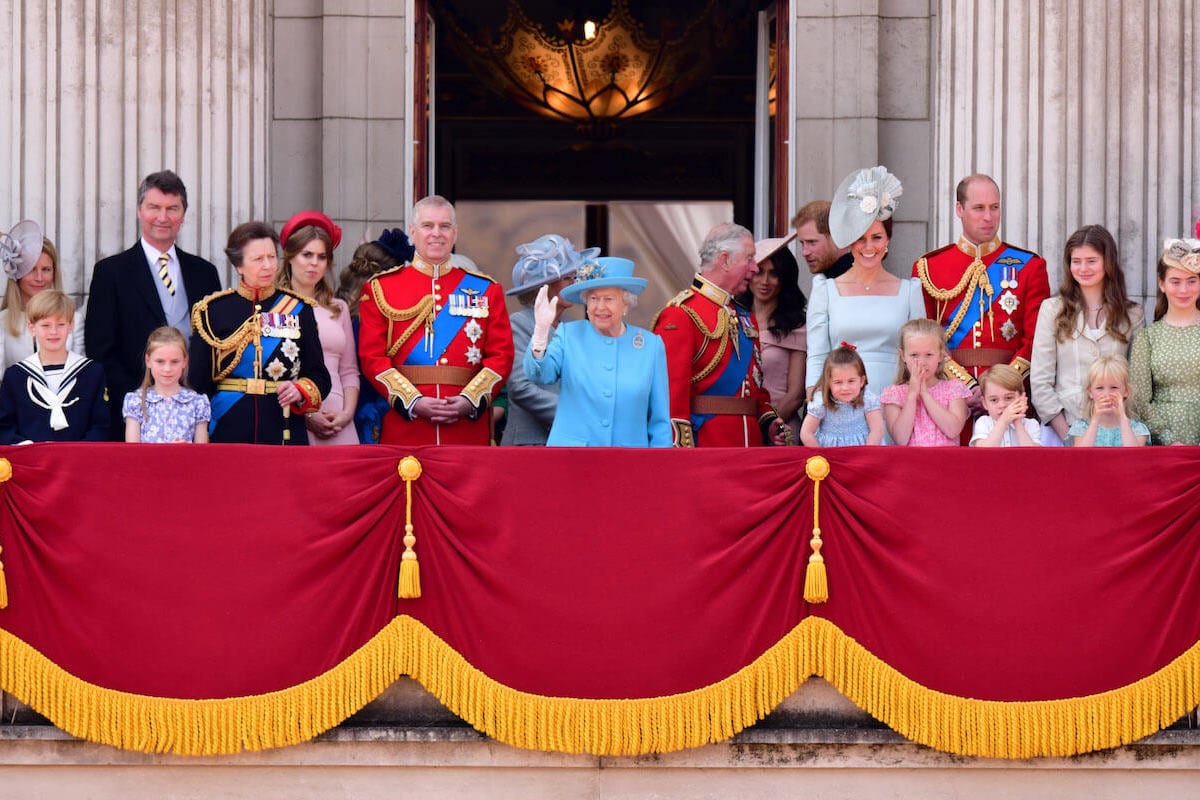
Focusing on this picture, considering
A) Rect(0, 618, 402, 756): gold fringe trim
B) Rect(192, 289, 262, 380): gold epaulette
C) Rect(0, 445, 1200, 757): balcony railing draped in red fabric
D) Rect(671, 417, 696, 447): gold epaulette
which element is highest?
Rect(192, 289, 262, 380): gold epaulette

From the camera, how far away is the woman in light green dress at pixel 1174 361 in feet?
27.2

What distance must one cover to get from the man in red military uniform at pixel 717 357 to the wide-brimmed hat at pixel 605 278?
1.25 ft

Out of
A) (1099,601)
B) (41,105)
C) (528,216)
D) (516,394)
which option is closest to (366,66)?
(41,105)

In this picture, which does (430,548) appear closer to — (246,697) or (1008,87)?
(246,697)

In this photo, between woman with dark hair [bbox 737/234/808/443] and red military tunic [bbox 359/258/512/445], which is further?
woman with dark hair [bbox 737/234/808/443]

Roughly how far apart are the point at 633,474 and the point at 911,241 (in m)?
3.64

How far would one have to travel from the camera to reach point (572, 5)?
15117mm

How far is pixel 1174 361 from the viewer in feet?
27.3

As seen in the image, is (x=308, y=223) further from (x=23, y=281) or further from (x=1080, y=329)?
(x=1080, y=329)

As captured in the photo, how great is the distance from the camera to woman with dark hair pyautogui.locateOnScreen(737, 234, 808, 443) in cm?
942

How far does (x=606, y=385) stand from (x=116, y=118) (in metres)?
3.58

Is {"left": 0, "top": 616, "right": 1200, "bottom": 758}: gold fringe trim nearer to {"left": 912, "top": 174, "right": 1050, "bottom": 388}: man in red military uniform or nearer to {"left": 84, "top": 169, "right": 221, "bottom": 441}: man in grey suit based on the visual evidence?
{"left": 84, "top": 169, "right": 221, "bottom": 441}: man in grey suit

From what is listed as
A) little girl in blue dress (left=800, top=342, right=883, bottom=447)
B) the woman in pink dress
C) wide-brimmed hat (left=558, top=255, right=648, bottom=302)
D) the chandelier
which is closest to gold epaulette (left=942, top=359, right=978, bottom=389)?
little girl in blue dress (left=800, top=342, right=883, bottom=447)

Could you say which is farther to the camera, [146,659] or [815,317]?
[815,317]
